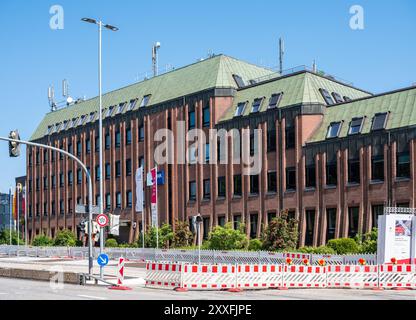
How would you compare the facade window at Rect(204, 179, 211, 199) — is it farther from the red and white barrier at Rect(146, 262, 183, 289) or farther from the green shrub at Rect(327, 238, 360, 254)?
the red and white barrier at Rect(146, 262, 183, 289)

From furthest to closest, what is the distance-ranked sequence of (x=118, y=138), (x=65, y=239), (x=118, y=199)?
1. (x=65, y=239)
2. (x=118, y=138)
3. (x=118, y=199)

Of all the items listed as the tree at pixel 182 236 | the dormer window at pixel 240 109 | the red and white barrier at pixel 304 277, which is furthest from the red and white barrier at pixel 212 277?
the tree at pixel 182 236

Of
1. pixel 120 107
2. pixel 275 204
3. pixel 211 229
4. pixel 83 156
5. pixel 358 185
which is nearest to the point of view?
pixel 358 185

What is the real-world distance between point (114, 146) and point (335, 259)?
136 ft

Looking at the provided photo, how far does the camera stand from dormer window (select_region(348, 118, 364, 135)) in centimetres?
5174

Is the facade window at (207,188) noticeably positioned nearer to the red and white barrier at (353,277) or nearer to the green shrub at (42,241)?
the green shrub at (42,241)

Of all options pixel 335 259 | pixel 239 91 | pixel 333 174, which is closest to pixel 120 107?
pixel 239 91

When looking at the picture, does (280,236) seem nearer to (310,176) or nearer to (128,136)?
(310,176)

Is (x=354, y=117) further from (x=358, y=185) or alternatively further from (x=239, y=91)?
(x=239, y=91)

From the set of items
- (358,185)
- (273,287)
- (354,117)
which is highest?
(354,117)

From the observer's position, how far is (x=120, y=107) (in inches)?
3036

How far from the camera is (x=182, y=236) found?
6397 centimetres

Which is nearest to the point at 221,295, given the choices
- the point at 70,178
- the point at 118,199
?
the point at 118,199

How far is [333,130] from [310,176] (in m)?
3.85
